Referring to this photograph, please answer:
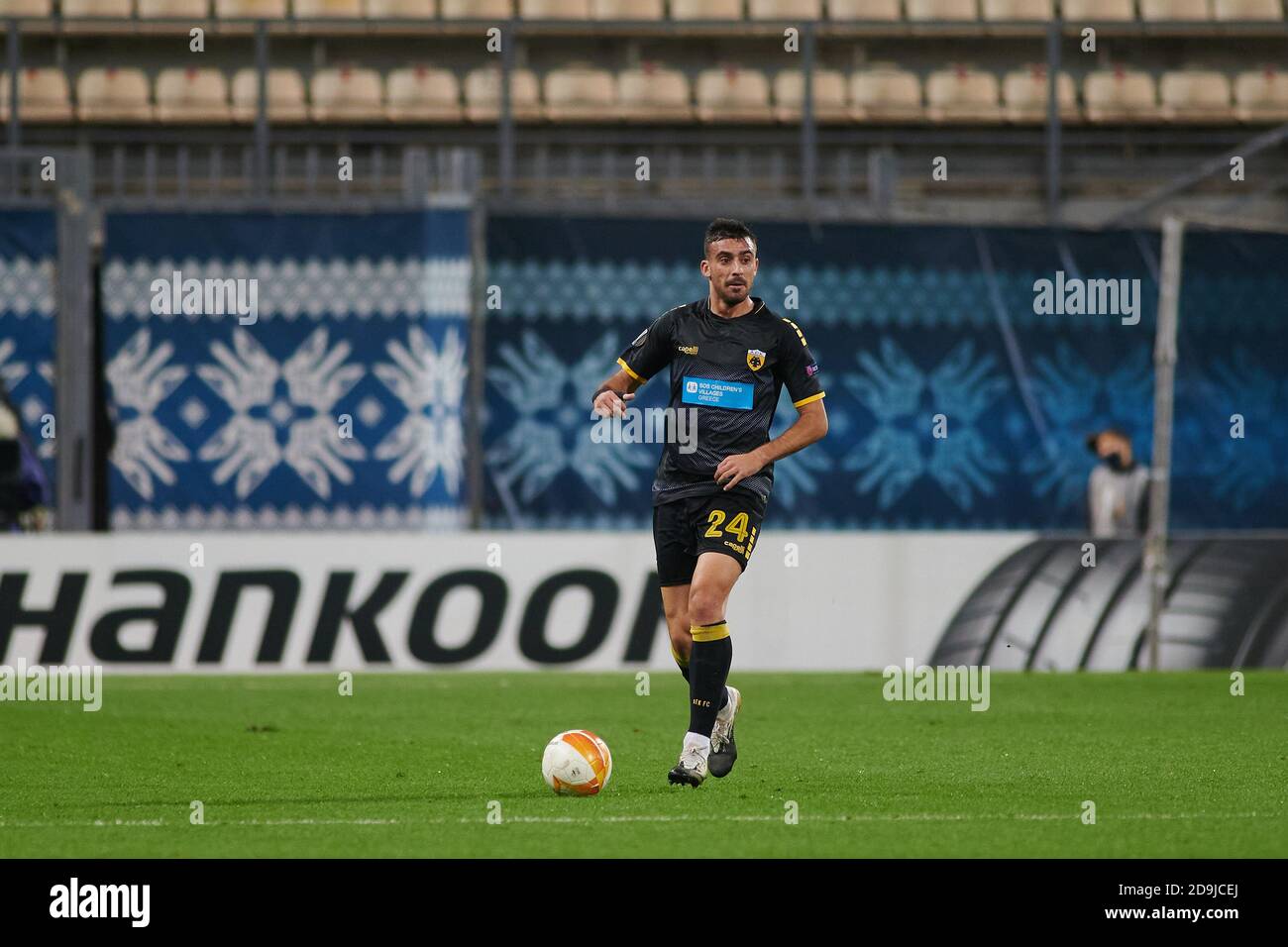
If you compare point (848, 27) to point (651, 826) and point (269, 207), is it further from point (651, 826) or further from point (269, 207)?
point (651, 826)

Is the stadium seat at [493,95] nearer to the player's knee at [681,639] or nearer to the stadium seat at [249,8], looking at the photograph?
the stadium seat at [249,8]

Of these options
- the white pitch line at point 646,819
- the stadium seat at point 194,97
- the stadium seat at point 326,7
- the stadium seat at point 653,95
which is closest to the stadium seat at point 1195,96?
the stadium seat at point 653,95

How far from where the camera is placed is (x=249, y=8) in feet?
69.9

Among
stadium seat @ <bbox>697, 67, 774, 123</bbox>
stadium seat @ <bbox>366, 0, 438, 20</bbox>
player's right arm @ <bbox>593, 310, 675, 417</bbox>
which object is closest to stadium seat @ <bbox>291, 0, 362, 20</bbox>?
stadium seat @ <bbox>366, 0, 438, 20</bbox>

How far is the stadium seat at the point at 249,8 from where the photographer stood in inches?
830

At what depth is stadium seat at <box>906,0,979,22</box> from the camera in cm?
→ 2155

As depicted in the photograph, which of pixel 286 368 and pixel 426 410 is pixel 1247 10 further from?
pixel 286 368

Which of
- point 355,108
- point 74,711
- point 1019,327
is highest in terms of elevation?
point 355,108

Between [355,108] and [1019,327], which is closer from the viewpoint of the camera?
[1019,327]

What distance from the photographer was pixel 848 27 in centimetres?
1830

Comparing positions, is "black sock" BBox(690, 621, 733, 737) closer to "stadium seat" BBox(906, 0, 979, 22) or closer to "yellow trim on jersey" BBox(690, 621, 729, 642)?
"yellow trim on jersey" BBox(690, 621, 729, 642)

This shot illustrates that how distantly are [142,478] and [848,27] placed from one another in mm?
8255

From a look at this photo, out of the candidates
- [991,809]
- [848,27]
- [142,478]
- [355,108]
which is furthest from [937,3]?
[991,809]

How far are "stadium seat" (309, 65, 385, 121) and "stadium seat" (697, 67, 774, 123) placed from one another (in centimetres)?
360
